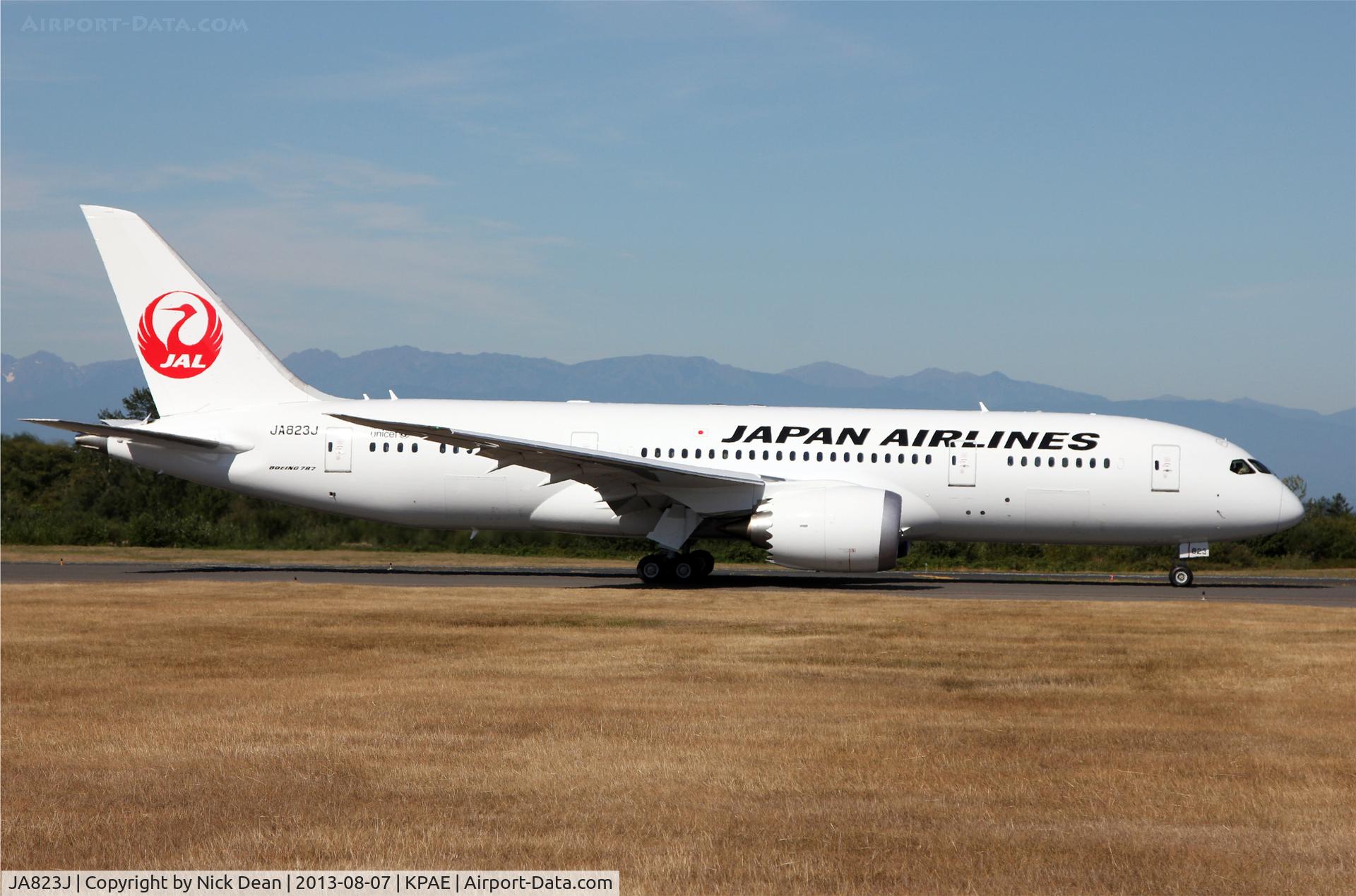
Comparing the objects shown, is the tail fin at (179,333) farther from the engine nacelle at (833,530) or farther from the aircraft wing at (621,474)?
the engine nacelle at (833,530)

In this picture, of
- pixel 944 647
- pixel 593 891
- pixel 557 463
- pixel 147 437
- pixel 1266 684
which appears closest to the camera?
pixel 593 891

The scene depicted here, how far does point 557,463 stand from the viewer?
2427cm

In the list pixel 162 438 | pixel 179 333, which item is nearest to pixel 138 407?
pixel 179 333

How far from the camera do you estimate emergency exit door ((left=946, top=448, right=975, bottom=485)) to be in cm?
2520

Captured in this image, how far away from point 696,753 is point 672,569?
1579 cm

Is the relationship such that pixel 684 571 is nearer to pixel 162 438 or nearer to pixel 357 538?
pixel 162 438

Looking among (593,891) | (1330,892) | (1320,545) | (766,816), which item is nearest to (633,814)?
(766,816)

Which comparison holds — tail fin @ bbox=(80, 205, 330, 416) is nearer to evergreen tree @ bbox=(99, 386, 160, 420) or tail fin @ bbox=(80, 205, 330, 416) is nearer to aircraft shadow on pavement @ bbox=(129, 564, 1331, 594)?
aircraft shadow on pavement @ bbox=(129, 564, 1331, 594)

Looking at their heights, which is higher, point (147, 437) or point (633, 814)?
point (147, 437)

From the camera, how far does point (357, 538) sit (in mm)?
38656

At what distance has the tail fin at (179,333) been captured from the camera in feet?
90.2

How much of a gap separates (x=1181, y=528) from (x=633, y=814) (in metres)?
20.9

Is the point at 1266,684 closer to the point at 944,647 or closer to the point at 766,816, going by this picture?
the point at 944,647

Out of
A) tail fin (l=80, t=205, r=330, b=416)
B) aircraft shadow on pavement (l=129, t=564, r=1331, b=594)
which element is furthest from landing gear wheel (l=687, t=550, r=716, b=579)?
tail fin (l=80, t=205, r=330, b=416)
